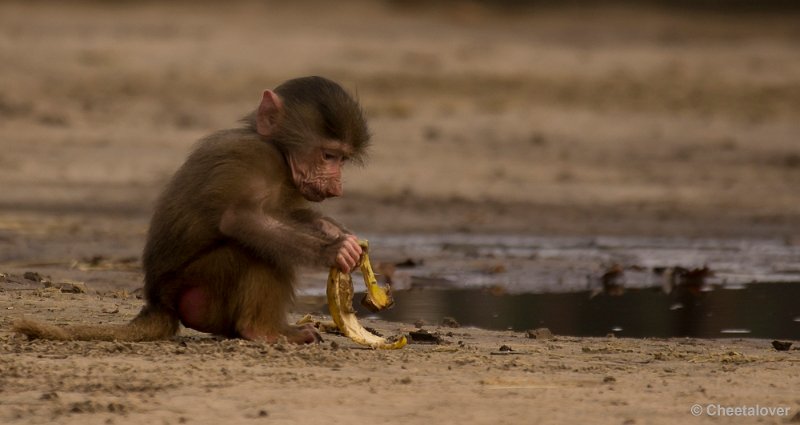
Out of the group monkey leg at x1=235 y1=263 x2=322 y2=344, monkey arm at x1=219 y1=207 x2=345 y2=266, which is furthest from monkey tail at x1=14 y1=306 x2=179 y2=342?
monkey arm at x1=219 y1=207 x2=345 y2=266

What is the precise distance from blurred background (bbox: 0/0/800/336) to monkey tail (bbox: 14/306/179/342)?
2.51 metres

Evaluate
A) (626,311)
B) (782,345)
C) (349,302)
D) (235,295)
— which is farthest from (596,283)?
(235,295)

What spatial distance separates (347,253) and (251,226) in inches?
15.6

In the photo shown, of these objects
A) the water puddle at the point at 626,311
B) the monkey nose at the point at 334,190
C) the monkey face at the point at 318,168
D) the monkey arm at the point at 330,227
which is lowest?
the water puddle at the point at 626,311

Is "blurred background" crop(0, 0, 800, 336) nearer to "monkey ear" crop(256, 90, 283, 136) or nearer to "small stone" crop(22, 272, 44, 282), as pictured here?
"small stone" crop(22, 272, 44, 282)

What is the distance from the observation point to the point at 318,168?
6656 millimetres

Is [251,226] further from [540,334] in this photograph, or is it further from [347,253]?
[540,334]

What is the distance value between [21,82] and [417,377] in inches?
475

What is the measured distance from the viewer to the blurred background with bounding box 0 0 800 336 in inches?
491

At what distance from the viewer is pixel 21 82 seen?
17234mm

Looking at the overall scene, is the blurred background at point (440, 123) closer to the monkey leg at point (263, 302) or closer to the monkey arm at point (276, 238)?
the monkey leg at point (263, 302)

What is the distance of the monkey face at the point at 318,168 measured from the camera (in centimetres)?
666

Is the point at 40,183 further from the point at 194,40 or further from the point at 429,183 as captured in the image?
the point at 194,40

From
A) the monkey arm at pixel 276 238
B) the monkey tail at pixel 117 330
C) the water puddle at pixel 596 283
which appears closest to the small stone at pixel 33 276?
the water puddle at pixel 596 283
